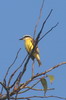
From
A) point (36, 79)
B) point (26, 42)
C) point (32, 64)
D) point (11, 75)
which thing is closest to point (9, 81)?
point (11, 75)

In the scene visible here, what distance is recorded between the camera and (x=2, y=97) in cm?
188

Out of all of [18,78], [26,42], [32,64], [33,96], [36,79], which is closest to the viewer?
[18,78]

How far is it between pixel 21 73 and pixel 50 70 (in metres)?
0.26

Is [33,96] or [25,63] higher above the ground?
[25,63]

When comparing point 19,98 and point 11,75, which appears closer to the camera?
point 11,75

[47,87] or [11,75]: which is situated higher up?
[11,75]

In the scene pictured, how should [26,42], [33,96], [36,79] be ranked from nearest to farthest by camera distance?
[33,96] → [36,79] → [26,42]

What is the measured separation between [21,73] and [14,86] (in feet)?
0.74

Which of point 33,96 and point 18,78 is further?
point 33,96

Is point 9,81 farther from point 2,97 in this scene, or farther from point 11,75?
point 2,97

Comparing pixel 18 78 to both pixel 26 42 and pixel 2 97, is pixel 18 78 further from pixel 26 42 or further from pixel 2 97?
pixel 26 42

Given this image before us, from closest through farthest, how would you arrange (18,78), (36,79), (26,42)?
1. (18,78)
2. (36,79)
3. (26,42)

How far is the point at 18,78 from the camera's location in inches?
64.3

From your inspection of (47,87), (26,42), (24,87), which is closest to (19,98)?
(24,87)
